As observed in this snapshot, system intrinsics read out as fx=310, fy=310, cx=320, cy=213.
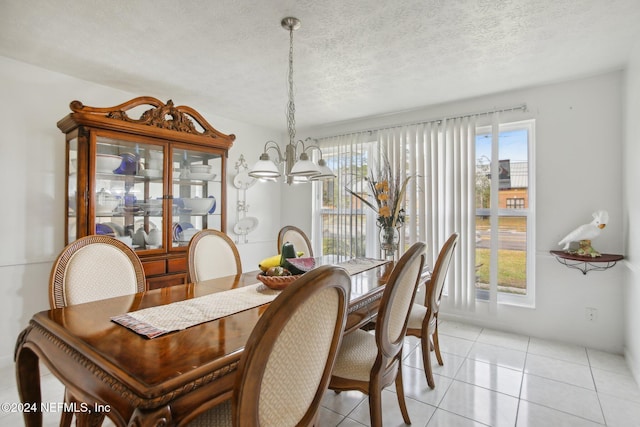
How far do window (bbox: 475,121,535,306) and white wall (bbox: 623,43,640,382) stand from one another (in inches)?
26.1

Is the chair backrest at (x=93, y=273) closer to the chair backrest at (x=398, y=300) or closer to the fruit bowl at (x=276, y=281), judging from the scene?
the fruit bowl at (x=276, y=281)

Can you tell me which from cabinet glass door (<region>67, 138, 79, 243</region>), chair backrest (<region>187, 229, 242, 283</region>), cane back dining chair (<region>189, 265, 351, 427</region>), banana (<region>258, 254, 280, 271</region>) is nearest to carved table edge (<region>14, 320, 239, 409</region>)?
cane back dining chair (<region>189, 265, 351, 427</region>)

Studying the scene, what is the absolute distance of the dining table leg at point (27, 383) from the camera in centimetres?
130

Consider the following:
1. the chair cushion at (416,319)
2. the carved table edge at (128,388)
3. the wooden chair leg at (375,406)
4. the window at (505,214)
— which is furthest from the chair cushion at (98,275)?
the window at (505,214)

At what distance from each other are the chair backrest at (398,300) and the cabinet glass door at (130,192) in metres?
2.20

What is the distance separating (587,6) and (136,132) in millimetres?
3159

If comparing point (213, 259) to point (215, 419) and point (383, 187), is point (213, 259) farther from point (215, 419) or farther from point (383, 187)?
point (383, 187)

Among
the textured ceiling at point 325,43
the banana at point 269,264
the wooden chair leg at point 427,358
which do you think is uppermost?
the textured ceiling at point 325,43

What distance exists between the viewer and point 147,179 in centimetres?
276

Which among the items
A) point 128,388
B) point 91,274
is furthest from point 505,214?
point 91,274

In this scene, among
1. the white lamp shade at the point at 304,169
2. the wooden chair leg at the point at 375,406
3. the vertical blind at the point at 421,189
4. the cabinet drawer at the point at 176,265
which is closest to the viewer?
the wooden chair leg at the point at 375,406

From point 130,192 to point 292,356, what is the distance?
2.45m

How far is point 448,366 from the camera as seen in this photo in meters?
2.38

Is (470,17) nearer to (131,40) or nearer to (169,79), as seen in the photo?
(131,40)
